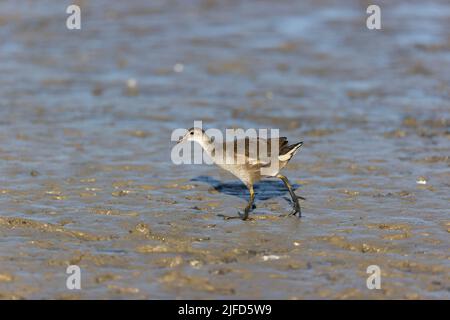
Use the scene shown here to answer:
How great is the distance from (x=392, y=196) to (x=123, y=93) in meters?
5.89

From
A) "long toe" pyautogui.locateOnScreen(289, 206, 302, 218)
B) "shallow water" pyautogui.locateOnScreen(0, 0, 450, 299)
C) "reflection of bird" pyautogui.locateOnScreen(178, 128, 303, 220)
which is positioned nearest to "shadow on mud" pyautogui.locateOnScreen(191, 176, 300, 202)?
"shallow water" pyautogui.locateOnScreen(0, 0, 450, 299)

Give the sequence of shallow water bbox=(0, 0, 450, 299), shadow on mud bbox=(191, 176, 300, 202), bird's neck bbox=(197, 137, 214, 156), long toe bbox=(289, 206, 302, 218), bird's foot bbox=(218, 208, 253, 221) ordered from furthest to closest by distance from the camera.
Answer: shadow on mud bbox=(191, 176, 300, 202), bird's neck bbox=(197, 137, 214, 156), long toe bbox=(289, 206, 302, 218), bird's foot bbox=(218, 208, 253, 221), shallow water bbox=(0, 0, 450, 299)

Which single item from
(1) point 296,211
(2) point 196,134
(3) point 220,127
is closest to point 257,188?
(1) point 296,211

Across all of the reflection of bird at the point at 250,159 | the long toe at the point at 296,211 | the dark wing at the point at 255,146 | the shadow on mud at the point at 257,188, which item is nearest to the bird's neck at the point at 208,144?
the reflection of bird at the point at 250,159

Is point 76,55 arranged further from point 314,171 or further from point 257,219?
point 257,219

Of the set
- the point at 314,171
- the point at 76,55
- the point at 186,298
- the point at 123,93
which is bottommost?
the point at 186,298

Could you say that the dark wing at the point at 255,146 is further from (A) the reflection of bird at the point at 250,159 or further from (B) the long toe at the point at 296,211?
(B) the long toe at the point at 296,211

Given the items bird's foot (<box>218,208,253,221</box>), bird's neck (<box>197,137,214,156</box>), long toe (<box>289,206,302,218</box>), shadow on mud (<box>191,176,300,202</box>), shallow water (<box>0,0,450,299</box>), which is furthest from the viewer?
shadow on mud (<box>191,176,300,202</box>)

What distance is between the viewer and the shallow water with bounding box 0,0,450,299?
656 centimetres

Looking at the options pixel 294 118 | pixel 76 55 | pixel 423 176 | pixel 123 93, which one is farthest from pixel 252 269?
pixel 76 55

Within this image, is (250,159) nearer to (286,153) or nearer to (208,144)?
(286,153)

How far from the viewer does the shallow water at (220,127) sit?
258 inches

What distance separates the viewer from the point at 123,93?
12977 mm

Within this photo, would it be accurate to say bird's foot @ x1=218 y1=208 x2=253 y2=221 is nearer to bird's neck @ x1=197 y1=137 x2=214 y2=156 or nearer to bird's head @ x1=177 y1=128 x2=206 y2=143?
bird's neck @ x1=197 y1=137 x2=214 y2=156
